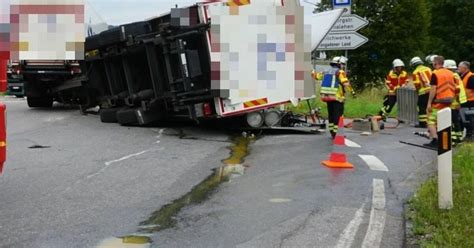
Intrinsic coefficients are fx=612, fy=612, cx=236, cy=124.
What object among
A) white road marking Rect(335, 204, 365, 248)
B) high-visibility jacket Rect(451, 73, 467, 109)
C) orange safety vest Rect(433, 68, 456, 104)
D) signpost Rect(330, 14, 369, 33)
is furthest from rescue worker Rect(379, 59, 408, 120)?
white road marking Rect(335, 204, 365, 248)

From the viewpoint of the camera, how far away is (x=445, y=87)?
10.1 meters

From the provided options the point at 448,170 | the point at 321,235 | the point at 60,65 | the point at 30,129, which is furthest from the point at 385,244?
the point at 60,65

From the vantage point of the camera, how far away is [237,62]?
1069cm

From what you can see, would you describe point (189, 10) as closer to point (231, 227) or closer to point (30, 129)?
point (30, 129)

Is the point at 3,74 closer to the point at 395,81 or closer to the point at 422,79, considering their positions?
the point at 422,79

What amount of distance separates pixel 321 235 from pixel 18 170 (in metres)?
4.55

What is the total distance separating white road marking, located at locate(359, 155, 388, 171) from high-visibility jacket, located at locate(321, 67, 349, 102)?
8.44 ft

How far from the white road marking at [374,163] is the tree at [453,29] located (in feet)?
147

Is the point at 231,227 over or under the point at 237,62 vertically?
under

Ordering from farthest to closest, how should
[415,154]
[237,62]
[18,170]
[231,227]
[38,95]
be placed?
[38,95]
[237,62]
[415,154]
[18,170]
[231,227]

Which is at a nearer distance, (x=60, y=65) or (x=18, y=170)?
(x=18, y=170)

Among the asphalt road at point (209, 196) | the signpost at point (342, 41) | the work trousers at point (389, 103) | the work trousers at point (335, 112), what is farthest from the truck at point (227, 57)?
the work trousers at point (389, 103)

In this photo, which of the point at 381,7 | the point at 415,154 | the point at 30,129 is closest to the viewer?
the point at 415,154

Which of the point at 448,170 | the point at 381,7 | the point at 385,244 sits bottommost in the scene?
the point at 385,244
